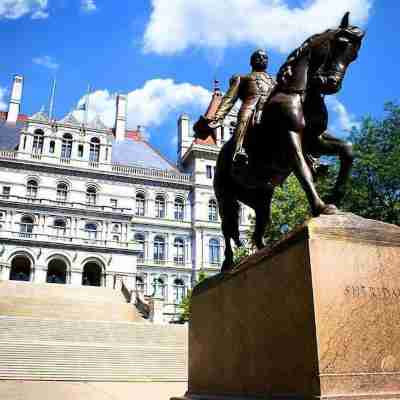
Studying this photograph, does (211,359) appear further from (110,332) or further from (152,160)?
(152,160)

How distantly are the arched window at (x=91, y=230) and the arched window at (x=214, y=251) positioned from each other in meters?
12.7

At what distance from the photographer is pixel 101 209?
139 ft

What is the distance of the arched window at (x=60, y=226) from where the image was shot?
133 feet

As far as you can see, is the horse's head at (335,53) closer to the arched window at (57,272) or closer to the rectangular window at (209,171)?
the arched window at (57,272)

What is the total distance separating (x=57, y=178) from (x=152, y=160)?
1230 centimetres

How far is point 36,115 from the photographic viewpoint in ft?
154

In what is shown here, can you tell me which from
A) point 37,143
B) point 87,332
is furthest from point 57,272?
point 87,332

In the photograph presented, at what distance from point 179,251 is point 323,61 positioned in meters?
43.9

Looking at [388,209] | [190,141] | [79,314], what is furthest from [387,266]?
[190,141]

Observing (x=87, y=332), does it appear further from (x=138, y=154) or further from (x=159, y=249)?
(x=138, y=154)

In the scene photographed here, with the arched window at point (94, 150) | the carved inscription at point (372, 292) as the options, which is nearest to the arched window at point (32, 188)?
the arched window at point (94, 150)

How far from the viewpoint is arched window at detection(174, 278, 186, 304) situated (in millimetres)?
45528

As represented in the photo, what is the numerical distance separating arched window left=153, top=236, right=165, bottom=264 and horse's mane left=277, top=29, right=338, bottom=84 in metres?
42.6

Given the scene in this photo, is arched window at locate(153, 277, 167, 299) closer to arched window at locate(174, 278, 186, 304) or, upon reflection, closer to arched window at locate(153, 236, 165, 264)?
arched window at locate(174, 278, 186, 304)
